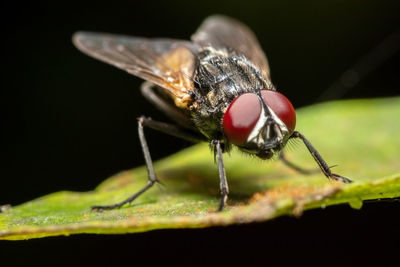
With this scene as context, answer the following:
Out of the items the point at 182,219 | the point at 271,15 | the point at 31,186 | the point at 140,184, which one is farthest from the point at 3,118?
the point at 182,219

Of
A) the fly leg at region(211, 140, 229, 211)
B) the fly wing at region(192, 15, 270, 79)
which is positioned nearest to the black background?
the fly wing at region(192, 15, 270, 79)

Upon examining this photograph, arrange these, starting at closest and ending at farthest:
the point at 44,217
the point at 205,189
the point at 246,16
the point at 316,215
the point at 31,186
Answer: the point at 44,217
the point at 316,215
the point at 205,189
the point at 31,186
the point at 246,16

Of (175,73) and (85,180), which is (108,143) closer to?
(85,180)

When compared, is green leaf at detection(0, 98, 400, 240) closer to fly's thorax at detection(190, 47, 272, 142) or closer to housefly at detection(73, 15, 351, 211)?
housefly at detection(73, 15, 351, 211)

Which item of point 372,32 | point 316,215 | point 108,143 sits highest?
point 372,32

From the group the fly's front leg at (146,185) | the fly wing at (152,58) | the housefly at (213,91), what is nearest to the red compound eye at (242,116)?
the housefly at (213,91)

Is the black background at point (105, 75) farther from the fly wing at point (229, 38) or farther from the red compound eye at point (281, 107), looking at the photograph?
the red compound eye at point (281, 107)


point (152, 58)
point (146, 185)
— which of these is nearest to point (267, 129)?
point (146, 185)

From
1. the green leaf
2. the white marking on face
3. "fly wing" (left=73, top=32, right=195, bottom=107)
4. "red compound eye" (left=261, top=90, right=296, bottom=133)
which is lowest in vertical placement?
the green leaf
